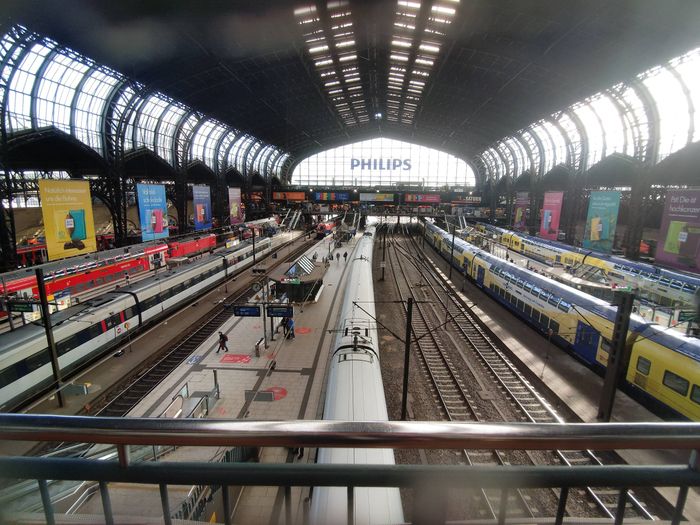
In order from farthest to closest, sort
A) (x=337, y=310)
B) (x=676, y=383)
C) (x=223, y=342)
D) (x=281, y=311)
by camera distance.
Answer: (x=337, y=310)
(x=223, y=342)
(x=281, y=311)
(x=676, y=383)

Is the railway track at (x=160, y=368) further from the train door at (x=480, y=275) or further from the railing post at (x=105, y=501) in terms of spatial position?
the train door at (x=480, y=275)

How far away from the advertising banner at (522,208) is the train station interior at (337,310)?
6645mm

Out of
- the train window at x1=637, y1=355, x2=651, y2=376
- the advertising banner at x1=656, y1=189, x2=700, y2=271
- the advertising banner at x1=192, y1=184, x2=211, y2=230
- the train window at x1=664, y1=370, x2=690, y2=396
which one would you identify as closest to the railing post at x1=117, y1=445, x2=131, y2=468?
the train window at x1=664, y1=370, x2=690, y2=396

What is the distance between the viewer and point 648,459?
9.26 m

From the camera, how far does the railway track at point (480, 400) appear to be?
812 centimetres

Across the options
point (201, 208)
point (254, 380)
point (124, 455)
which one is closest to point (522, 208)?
point (201, 208)

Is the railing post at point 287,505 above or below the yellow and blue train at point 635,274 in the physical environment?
above

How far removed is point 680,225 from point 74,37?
35.4 meters

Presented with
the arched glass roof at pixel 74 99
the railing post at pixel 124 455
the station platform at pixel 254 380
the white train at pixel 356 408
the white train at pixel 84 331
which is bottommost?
the station platform at pixel 254 380

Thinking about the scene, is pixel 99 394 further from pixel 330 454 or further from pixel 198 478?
pixel 198 478

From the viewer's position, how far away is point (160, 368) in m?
14.6

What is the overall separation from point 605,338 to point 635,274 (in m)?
11.9

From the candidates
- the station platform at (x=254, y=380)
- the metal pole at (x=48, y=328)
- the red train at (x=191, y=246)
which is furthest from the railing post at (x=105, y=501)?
the red train at (x=191, y=246)

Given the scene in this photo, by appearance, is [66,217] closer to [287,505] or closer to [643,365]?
[287,505]
